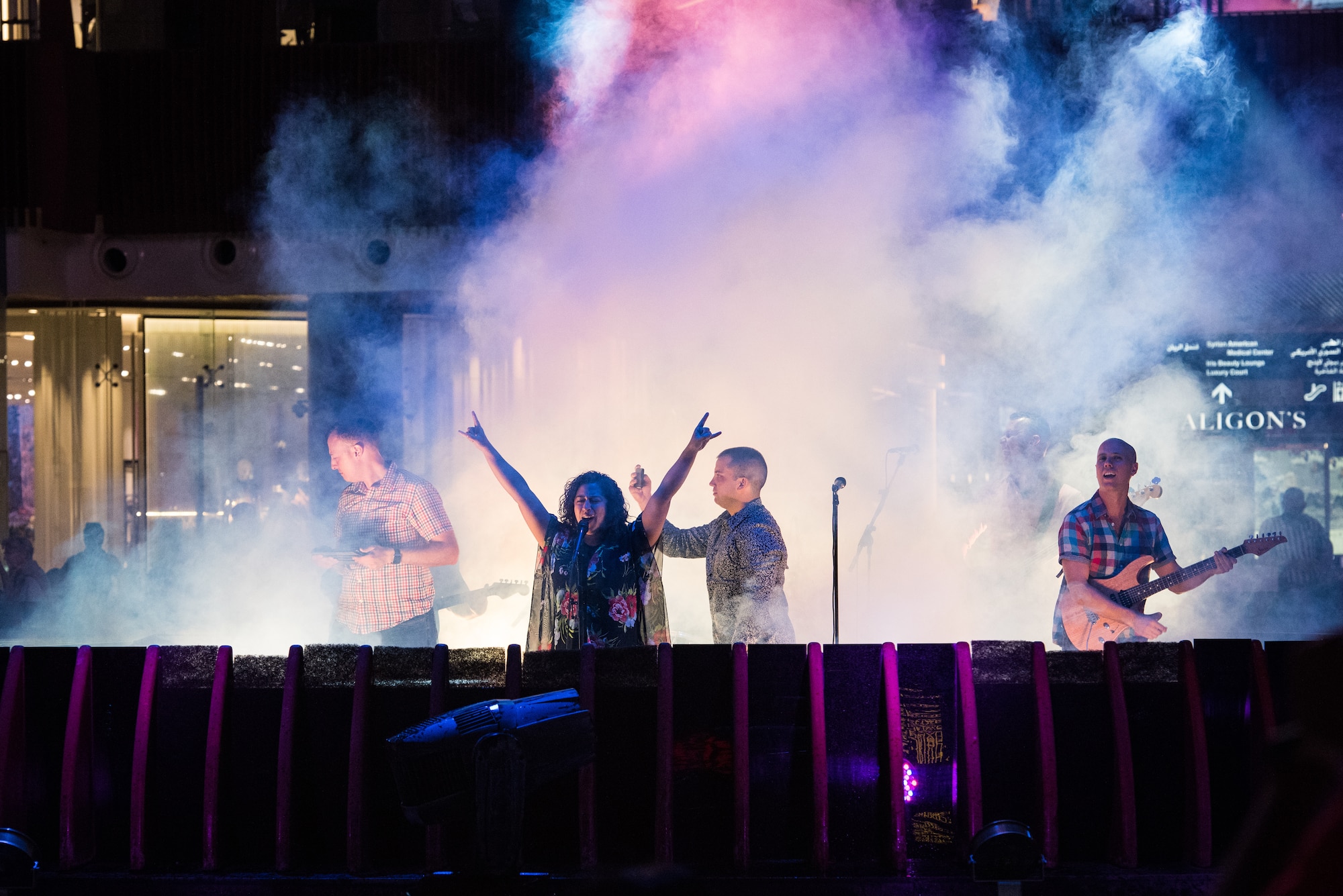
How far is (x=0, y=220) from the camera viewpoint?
7.88 metres

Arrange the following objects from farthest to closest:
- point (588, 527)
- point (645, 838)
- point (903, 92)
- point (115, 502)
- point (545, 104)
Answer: point (115, 502)
point (545, 104)
point (903, 92)
point (588, 527)
point (645, 838)

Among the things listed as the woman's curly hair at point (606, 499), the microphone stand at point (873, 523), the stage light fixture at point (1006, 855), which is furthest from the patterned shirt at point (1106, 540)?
the microphone stand at point (873, 523)

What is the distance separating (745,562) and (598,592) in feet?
2.29

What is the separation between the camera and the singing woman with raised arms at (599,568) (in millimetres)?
3975

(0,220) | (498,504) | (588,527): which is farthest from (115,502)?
(588,527)

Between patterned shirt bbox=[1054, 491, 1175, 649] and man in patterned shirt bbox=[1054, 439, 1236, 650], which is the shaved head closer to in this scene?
man in patterned shirt bbox=[1054, 439, 1236, 650]

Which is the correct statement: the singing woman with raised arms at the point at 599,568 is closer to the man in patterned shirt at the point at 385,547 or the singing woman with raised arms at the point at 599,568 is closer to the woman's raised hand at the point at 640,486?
the woman's raised hand at the point at 640,486

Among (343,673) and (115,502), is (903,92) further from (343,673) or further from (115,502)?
(115,502)

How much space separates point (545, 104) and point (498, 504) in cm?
308

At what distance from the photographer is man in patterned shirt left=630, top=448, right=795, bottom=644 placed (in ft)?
14.1

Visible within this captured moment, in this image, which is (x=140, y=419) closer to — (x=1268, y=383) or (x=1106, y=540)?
(x=1106, y=540)

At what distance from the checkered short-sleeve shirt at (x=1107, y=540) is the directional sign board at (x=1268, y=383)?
10.4 feet

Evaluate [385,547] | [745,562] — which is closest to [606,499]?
[745,562]

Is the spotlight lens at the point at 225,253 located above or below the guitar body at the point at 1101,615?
above
